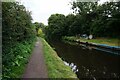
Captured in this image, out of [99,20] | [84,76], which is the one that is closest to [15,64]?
[84,76]

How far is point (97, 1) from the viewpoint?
157ft

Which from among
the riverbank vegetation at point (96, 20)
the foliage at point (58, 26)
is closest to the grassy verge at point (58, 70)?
the riverbank vegetation at point (96, 20)

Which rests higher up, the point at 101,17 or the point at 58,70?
the point at 101,17

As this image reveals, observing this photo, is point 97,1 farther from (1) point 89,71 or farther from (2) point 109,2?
(1) point 89,71

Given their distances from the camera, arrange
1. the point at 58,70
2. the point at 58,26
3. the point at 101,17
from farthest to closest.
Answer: the point at 58,26, the point at 101,17, the point at 58,70

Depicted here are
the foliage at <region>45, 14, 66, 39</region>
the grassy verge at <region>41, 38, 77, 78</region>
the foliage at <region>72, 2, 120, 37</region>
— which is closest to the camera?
the grassy verge at <region>41, 38, 77, 78</region>

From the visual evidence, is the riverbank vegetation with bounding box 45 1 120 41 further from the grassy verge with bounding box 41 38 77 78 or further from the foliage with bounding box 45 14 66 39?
the grassy verge with bounding box 41 38 77 78

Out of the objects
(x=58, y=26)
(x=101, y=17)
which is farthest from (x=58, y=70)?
(x=58, y=26)

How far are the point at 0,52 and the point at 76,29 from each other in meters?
50.1

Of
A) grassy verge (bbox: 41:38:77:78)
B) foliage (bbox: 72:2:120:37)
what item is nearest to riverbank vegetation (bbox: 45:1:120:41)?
foliage (bbox: 72:2:120:37)

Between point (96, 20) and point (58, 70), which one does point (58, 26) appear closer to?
point (96, 20)

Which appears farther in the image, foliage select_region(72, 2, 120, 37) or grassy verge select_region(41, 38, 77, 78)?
foliage select_region(72, 2, 120, 37)

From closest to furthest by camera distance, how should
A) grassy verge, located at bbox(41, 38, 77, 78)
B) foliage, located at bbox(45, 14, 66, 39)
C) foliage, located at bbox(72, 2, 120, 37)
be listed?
grassy verge, located at bbox(41, 38, 77, 78), foliage, located at bbox(72, 2, 120, 37), foliage, located at bbox(45, 14, 66, 39)

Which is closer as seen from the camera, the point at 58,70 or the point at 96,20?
the point at 58,70
